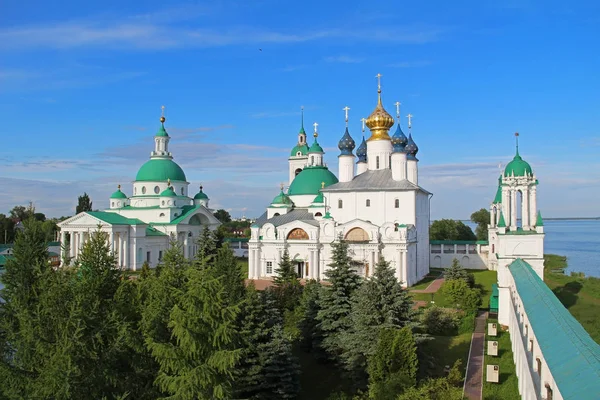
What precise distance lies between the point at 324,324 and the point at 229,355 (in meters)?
9.09

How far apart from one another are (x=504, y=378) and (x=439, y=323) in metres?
6.19

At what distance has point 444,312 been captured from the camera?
76.2 ft

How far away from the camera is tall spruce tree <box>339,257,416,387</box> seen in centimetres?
Result: 1641

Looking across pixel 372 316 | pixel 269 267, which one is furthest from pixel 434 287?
pixel 372 316

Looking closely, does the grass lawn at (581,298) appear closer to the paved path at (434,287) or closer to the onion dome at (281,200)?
the paved path at (434,287)

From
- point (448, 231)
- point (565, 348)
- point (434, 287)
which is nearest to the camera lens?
point (565, 348)

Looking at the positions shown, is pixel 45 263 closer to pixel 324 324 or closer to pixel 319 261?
pixel 324 324

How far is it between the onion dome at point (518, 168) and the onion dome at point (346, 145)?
15258mm

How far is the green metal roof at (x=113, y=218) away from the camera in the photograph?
4296 cm

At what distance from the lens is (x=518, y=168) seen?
84.6 ft

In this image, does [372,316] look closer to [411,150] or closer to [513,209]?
[513,209]

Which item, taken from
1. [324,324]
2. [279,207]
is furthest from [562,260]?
[324,324]

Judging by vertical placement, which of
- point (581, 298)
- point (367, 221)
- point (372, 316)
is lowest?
point (581, 298)

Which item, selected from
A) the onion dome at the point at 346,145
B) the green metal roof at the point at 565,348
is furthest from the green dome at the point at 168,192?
the green metal roof at the point at 565,348
